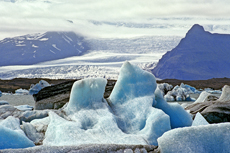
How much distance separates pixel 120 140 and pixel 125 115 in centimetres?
102

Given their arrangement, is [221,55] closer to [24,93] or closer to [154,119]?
[24,93]

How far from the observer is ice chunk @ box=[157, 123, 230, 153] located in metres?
2.42

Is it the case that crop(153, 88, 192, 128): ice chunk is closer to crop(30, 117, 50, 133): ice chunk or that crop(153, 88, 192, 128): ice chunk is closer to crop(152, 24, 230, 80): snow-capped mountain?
crop(30, 117, 50, 133): ice chunk

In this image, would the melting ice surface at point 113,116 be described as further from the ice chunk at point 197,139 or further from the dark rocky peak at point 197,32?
the dark rocky peak at point 197,32

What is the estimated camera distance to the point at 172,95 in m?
17.4

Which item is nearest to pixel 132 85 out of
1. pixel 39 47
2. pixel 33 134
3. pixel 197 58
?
pixel 33 134

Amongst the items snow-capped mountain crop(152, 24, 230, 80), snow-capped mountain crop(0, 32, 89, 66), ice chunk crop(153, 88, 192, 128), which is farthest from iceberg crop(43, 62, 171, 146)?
snow-capped mountain crop(152, 24, 230, 80)

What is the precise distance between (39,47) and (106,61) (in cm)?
4265

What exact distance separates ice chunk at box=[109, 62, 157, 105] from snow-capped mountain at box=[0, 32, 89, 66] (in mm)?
65761

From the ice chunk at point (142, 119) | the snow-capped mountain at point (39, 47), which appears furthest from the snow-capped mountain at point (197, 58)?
the ice chunk at point (142, 119)

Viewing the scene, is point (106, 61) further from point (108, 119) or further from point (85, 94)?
point (108, 119)

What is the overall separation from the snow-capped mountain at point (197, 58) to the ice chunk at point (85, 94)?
68096 millimetres

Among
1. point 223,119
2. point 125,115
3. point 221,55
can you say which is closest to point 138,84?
point 125,115

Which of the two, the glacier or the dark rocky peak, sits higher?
the glacier
